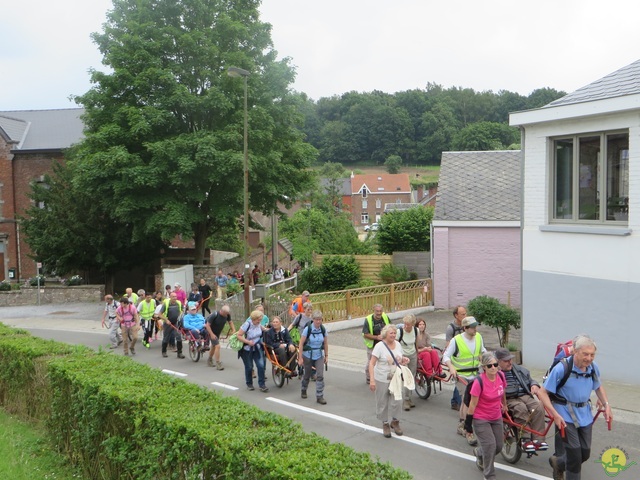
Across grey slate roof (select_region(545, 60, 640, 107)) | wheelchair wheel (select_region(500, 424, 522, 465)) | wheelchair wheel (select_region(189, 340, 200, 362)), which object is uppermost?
grey slate roof (select_region(545, 60, 640, 107))

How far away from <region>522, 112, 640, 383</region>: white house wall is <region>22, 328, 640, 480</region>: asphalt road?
8.62 ft

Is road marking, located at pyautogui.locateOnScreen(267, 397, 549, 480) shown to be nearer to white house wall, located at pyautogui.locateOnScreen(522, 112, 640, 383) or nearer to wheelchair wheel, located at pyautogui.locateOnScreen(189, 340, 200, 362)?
wheelchair wheel, located at pyautogui.locateOnScreen(189, 340, 200, 362)

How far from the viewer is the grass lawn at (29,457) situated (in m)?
7.88

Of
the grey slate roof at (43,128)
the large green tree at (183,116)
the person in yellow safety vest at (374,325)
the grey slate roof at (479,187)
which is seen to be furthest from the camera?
the grey slate roof at (43,128)

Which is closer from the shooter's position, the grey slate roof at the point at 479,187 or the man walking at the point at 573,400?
the man walking at the point at 573,400

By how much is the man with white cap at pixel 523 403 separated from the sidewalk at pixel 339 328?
3.02 meters

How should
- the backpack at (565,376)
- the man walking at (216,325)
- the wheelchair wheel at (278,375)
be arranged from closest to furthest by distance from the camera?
1. the backpack at (565,376)
2. the wheelchair wheel at (278,375)
3. the man walking at (216,325)

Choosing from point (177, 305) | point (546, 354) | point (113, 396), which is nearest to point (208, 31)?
point (177, 305)

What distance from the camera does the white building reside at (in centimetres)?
1177

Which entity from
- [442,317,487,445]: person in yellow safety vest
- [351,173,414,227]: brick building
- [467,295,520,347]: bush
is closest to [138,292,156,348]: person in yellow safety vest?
[467,295,520,347]: bush

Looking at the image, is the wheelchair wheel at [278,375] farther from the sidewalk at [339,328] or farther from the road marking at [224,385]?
the sidewalk at [339,328]

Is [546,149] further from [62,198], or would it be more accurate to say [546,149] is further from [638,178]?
[62,198]

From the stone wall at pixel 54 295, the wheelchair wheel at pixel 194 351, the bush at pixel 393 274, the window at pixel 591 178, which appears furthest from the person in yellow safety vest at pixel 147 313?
the stone wall at pixel 54 295

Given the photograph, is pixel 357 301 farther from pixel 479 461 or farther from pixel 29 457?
pixel 29 457
